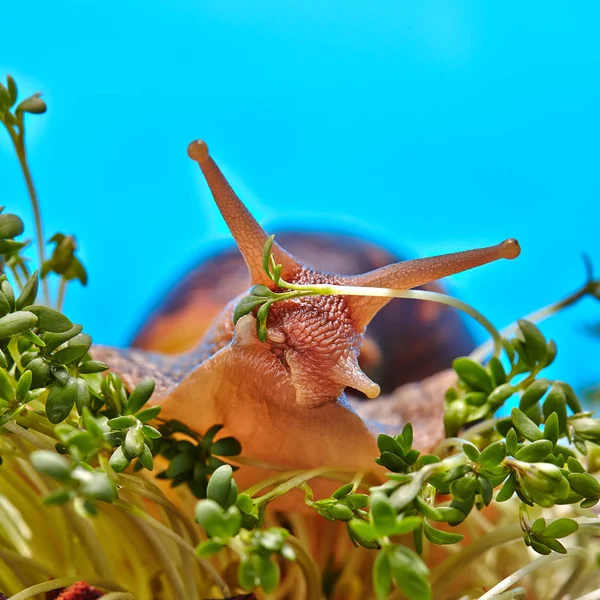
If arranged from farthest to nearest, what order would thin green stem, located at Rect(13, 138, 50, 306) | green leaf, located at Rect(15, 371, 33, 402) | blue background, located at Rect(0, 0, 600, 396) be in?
blue background, located at Rect(0, 0, 600, 396) < thin green stem, located at Rect(13, 138, 50, 306) < green leaf, located at Rect(15, 371, 33, 402)

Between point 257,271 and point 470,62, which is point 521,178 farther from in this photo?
point 257,271

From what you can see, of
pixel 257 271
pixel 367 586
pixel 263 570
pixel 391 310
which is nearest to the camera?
pixel 263 570

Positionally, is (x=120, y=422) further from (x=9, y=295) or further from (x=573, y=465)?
(x=573, y=465)

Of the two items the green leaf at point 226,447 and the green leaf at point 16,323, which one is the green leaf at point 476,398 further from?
the green leaf at point 16,323

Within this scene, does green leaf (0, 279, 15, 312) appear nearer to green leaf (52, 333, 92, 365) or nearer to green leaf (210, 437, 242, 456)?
green leaf (52, 333, 92, 365)

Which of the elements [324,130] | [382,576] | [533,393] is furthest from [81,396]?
[324,130]

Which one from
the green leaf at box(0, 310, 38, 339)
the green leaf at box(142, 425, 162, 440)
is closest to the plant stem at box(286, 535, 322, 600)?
the green leaf at box(142, 425, 162, 440)

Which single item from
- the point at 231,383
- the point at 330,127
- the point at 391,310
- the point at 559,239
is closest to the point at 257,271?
the point at 231,383
